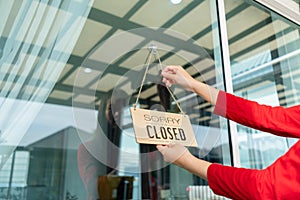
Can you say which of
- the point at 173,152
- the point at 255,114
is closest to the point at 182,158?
the point at 173,152

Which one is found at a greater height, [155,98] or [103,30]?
[103,30]

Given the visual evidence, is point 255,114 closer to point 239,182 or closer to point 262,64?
point 239,182

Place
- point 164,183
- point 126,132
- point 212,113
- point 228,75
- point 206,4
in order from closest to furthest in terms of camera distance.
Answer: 1. point 126,132
2. point 212,113
3. point 228,75
4. point 206,4
5. point 164,183

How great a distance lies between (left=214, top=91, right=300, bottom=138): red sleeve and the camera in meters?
0.72

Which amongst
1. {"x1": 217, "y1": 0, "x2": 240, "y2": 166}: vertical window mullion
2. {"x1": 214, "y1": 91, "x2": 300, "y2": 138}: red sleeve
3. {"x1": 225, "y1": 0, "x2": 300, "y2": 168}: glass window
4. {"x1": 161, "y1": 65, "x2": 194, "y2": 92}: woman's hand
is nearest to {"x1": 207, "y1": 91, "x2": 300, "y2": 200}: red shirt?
{"x1": 214, "y1": 91, "x2": 300, "y2": 138}: red sleeve

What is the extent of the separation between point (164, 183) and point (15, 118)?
294 cm

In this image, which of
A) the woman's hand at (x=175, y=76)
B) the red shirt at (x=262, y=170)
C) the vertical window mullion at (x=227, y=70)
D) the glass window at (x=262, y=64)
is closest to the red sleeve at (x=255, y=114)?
the red shirt at (x=262, y=170)

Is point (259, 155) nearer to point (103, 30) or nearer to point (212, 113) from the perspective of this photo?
point (212, 113)

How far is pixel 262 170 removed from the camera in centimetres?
54

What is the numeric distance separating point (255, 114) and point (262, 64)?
0.95 meters

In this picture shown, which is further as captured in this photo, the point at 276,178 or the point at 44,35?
the point at 44,35

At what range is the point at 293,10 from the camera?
5.13ft

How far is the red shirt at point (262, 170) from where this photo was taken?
494 millimetres

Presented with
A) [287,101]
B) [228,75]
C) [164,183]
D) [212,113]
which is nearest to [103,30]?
[228,75]
